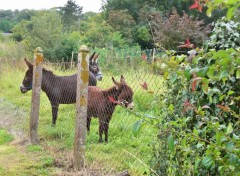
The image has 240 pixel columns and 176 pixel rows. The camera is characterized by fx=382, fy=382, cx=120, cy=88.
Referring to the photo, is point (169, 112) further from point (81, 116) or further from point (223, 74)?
→ point (81, 116)

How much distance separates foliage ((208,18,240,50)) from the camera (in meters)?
3.09

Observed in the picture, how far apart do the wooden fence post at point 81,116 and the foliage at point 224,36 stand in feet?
8.75

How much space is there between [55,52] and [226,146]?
21.9 meters

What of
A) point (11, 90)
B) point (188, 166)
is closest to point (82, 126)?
point (188, 166)

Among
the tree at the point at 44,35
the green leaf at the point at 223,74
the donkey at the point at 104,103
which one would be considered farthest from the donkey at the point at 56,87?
the tree at the point at 44,35

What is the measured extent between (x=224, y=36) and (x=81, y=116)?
2868 mm

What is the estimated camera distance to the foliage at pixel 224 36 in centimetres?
309

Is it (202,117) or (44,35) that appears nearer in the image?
(202,117)

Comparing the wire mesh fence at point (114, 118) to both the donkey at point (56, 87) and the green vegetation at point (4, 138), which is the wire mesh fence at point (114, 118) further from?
the green vegetation at point (4, 138)

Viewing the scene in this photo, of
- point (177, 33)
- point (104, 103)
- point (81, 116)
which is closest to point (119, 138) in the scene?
point (104, 103)

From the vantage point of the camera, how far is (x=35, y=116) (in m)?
7.27

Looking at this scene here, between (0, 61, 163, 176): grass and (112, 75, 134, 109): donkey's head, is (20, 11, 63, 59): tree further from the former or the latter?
(112, 75, 134, 109): donkey's head

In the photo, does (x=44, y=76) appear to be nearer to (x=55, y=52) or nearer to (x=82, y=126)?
(x=82, y=126)

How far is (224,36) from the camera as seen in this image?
125 inches
